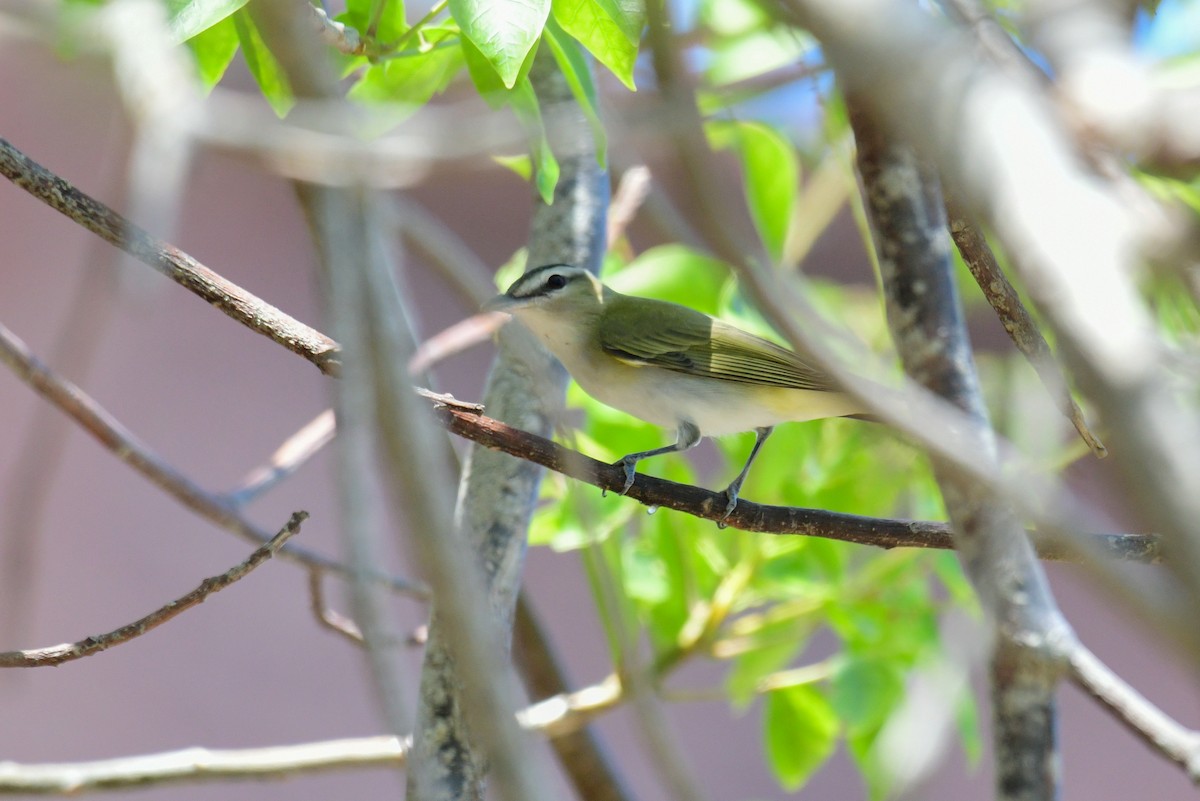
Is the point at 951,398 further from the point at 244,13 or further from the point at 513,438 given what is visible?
the point at 244,13

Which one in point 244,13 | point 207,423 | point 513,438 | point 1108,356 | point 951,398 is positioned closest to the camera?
point 1108,356

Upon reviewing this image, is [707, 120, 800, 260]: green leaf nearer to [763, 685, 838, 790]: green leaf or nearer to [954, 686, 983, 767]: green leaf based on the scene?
[763, 685, 838, 790]: green leaf

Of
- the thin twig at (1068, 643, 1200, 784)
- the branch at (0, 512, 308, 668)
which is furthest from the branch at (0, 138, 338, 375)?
the thin twig at (1068, 643, 1200, 784)

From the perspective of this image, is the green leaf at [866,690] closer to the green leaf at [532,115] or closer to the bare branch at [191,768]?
the bare branch at [191,768]

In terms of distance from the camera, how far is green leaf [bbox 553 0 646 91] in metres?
1.55

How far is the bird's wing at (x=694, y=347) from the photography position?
3244 millimetres

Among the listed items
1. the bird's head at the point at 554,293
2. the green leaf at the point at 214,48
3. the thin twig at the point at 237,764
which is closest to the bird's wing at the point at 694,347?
the bird's head at the point at 554,293

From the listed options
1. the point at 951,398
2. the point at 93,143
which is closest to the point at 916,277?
the point at 951,398

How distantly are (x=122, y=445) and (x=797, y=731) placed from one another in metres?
1.96

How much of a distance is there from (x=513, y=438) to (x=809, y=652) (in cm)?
468

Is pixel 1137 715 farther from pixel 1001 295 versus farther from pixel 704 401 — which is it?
pixel 704 401

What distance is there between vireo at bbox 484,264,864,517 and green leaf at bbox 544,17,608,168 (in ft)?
3.25

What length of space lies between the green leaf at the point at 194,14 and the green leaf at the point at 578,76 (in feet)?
1.80

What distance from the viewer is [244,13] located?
162cm
